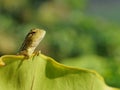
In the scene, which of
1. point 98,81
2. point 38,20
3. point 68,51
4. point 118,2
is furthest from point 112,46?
point 118,2

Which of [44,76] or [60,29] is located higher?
[44,76]

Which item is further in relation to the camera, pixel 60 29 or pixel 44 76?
pixel 60 29

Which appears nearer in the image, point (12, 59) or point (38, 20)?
point (12, 59)

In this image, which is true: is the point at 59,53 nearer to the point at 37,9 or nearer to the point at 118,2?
the point at 37,9

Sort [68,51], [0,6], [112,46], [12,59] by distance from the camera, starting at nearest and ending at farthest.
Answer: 1. [12,59]
2. [112,46]
3. [68,51]
4. [0,6]

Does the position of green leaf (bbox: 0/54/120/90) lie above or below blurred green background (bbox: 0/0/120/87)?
above
